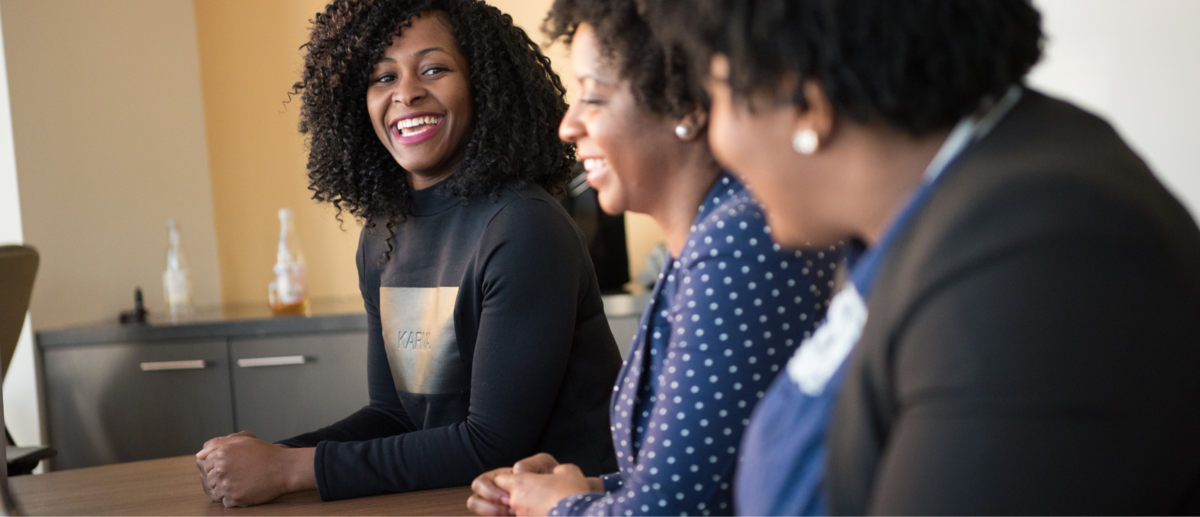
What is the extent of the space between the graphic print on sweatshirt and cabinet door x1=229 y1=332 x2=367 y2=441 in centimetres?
118

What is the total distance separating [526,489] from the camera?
92 cm

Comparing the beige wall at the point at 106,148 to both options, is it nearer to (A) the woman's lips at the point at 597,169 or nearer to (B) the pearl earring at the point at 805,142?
(A) the woman's lips at the point at 597,169

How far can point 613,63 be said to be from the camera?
87 centimetres

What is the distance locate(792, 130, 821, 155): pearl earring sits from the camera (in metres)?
0.52

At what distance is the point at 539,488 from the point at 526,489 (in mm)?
13

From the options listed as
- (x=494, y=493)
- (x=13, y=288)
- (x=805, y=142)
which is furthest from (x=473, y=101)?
(x=13, y=288)

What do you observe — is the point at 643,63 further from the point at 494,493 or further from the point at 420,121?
the point at 420,121

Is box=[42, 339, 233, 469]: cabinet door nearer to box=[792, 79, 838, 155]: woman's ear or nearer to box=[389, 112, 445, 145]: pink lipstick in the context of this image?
box=[389, 112, 445, 145]: pink lipstick

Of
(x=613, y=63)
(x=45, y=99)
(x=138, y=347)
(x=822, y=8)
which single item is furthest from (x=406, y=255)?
(x=45, y=99)

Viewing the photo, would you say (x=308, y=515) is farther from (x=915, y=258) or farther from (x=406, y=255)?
(x=915, y=258)

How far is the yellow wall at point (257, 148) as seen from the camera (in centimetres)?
317

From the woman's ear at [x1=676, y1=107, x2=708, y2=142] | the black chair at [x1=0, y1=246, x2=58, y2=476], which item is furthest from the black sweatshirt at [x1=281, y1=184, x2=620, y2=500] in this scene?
the black chair at [x1=0, y1=246, x2=58, y2=476]

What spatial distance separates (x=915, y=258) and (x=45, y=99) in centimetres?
277

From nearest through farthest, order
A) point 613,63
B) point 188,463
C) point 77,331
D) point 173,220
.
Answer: point 613,63 → point 188,463 → point 77,331 → point 173,220
